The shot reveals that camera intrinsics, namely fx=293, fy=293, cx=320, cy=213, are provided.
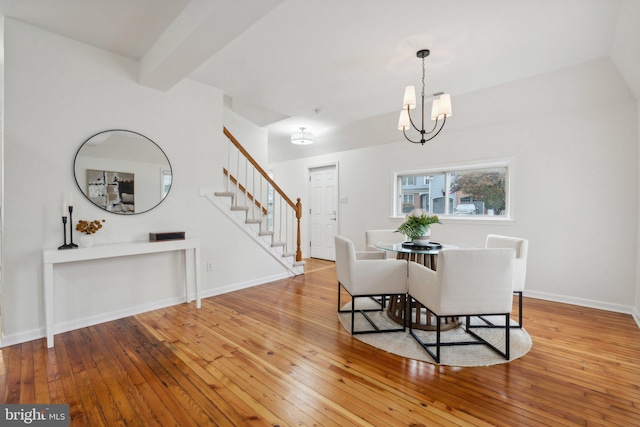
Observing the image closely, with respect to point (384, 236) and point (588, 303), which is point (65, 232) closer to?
point (384, 236)

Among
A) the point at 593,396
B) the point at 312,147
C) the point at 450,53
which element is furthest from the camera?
the point at 312,147

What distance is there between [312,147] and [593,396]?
5327 mm

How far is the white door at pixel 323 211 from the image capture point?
19.9ft

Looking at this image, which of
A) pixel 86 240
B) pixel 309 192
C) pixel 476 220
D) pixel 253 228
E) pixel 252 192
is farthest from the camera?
pixel 309 192

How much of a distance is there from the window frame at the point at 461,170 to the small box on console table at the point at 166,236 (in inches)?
132

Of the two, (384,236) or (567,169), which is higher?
(567,169)

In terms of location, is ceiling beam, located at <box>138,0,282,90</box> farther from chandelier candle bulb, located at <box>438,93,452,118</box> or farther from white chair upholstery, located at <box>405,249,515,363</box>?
white chair upholstery, located at <box>405,249,515,363</box>

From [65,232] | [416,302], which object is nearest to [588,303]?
[416,302]

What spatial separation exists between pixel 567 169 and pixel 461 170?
4.04 ft

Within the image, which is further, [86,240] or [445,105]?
[86,240]

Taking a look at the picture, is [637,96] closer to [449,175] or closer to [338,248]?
[449,175]

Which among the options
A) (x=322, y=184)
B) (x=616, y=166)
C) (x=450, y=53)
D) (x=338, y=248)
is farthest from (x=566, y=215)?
(x=322, y=184)

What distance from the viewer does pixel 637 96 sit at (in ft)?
9.65

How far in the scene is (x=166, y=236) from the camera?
3236mm
